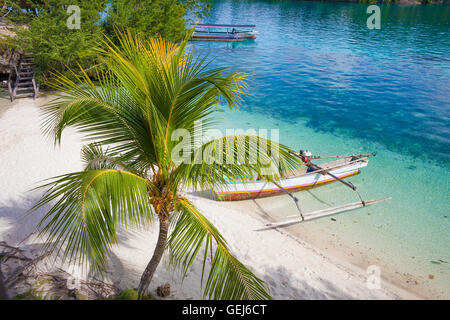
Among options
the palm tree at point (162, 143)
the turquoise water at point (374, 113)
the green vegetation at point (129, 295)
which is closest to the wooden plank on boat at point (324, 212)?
the turquoise water at point (374, 113)

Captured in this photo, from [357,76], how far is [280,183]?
732 inches

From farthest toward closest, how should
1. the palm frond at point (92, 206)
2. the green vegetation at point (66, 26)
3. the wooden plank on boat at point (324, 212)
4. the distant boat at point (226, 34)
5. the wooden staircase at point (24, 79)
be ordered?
1. the distant boat at point (226, 34)
2. the wooden staircase at point (24, 79)
3. the green vegetation at point (66, 26)
4. the wooden plank on boat at point (324, 212)
5. the palm frond at point (92, 206)

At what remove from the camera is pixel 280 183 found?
9.27m

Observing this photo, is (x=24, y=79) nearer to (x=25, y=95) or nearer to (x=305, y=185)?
(x=25, y=95)

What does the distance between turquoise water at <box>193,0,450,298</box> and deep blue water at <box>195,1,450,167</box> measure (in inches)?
3.3

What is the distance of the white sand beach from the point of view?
545cm

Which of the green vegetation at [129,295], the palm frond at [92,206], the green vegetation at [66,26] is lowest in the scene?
the green vegetation at [129,295]

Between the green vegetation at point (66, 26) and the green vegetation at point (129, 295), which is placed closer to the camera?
the green vegetation at point (129, 295)

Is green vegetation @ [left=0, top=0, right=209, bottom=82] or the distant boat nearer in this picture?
green vegetation @ [left=0, top=0, right=209, bottom=82]

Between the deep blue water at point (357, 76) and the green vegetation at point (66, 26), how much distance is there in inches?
266

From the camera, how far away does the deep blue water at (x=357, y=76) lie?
15602mm

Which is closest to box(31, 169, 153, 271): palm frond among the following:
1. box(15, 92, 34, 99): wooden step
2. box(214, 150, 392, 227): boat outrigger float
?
box(214, 150, 392, 227): boat outrigger float

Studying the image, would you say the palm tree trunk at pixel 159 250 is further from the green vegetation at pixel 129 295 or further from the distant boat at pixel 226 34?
the distant boat at pixel 226 34

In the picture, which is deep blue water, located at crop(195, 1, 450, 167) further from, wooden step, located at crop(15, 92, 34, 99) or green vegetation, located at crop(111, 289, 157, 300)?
green vegetation, located at crop(111, 289, 157, 300)
